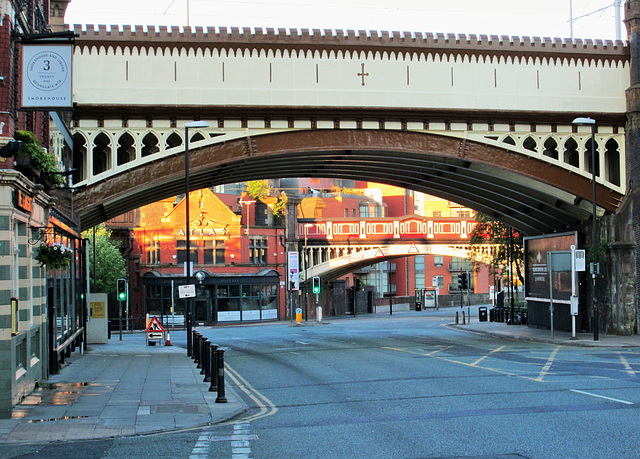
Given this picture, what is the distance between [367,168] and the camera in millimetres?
36375

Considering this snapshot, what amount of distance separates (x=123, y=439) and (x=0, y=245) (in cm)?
429

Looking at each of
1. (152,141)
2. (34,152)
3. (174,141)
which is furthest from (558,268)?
(34,152)

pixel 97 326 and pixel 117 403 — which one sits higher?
pixel 97 326

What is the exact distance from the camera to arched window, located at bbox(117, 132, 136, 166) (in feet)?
94.2

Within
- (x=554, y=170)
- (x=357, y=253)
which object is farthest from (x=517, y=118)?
(x=357, y=253)

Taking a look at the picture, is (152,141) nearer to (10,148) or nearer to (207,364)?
(207,364)

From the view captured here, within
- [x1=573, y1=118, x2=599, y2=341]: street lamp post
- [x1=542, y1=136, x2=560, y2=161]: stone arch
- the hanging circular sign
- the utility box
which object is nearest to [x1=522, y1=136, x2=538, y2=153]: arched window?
[x1=542, y1=136, x2=560, y2=161]: stone arch

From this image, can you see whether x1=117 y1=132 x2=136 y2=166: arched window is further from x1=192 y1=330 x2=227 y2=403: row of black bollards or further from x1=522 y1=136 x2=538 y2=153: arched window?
x1=522 y1=136 x2=538 y2=153: arched window

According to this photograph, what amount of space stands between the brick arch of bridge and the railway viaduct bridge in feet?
0.23

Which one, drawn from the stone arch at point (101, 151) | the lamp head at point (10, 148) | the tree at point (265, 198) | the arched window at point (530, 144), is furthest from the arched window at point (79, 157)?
the tree at point (265, 198)

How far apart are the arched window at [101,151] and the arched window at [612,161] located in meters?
19.7

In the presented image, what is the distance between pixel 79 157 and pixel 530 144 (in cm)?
1754

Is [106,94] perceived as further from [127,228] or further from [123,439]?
[127,228]

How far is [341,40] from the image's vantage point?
29656 millimetres
